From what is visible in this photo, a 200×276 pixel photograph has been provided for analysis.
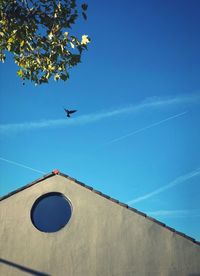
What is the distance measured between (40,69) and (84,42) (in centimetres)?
206

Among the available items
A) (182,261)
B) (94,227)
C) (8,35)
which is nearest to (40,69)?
(8,35)

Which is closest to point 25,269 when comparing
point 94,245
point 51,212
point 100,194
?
point 51,212

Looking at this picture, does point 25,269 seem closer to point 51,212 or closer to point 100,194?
point 51,212

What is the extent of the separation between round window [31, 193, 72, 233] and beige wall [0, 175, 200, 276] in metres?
0.25

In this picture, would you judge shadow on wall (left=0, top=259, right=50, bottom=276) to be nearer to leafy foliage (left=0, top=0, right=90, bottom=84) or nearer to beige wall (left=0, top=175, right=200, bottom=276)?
beige wall (left=0, top=175, right=200, bottom=276)

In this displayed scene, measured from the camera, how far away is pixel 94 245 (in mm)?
12180

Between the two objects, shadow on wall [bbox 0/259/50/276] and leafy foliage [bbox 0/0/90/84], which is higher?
leafy foliage [bbox 0/0/90/84]

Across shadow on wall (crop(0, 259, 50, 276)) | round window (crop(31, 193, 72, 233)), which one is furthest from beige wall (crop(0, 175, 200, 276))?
round window (crop(31, 193, 72, 233))

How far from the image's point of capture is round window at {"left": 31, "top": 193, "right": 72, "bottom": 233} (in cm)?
1282

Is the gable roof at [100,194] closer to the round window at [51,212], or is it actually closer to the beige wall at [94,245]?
the beige wall at [94,245]

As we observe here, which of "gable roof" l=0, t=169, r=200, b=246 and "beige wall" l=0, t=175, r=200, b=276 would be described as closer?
"beige wall" l=0, t=175, r=200, b=276

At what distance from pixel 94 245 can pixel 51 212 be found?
2056mm

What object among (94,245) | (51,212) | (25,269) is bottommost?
(25,269)

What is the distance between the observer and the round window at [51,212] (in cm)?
1282
